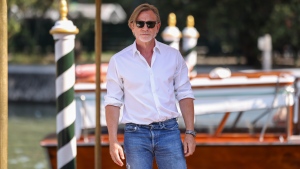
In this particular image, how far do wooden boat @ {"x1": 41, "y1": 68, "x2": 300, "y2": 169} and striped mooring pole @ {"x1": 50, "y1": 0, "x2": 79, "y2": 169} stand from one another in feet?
6.90

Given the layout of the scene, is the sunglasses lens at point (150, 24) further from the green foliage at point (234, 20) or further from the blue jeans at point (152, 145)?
the green foliage at point (234, 20)

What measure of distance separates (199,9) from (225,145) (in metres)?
19.8

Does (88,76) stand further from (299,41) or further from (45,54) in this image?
(45,54)

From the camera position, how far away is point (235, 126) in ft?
33.8

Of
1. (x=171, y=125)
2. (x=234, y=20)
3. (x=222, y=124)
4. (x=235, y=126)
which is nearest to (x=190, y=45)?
(x=235, y=126)

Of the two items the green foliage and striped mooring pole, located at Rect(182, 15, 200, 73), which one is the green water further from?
the green foliage

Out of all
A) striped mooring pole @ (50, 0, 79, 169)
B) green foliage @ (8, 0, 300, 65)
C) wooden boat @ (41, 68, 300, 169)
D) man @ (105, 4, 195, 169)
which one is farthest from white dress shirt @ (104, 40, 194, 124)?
green foliage @ (8, 0, 300, 65)

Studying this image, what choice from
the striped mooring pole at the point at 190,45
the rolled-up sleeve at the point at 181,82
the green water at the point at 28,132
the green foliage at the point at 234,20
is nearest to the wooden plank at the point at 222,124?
the rolled-up sleeve at the point at 181,82

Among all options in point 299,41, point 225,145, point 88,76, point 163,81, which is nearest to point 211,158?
point 225,145

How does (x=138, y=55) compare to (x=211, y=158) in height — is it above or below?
above

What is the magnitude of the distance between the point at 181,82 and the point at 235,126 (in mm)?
4380

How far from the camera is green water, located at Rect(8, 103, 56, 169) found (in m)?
16.1

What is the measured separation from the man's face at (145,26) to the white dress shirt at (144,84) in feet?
0.22

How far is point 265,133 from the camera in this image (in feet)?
32.8
